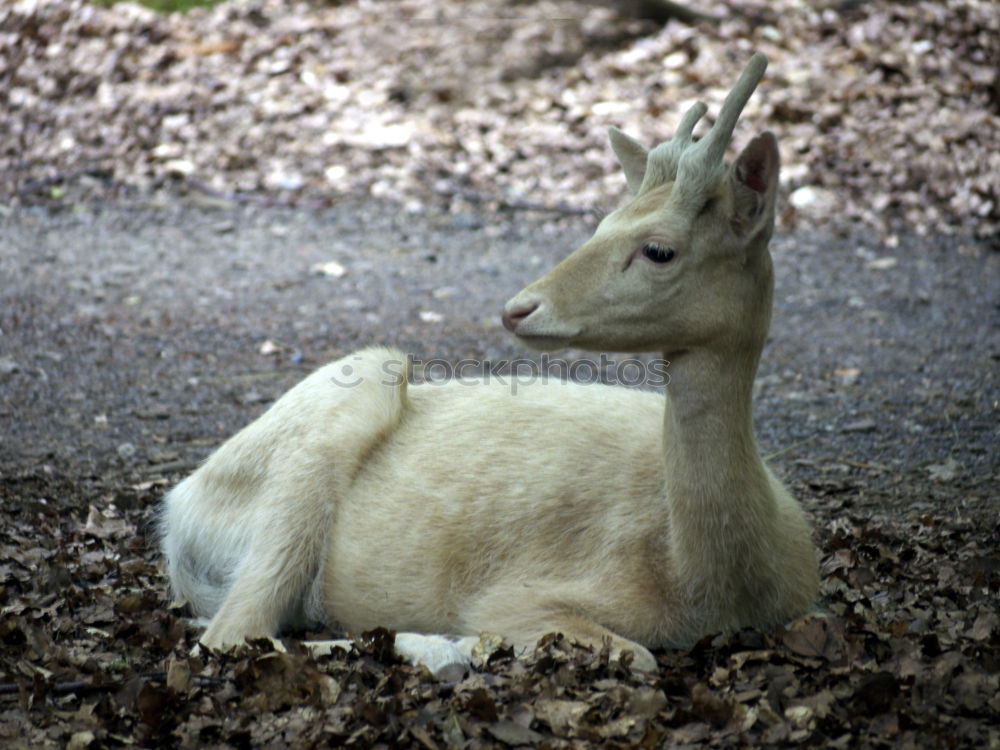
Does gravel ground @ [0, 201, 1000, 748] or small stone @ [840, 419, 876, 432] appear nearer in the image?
gravel ground @ [0, 201, 1000, 748]

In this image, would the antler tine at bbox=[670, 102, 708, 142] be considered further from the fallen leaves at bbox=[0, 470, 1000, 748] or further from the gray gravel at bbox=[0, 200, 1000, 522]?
the gray gravel at bbox=[0, 200, 1000, 522]

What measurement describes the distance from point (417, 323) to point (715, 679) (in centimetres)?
506

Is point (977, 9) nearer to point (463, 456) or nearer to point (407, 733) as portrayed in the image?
point (463, 456)

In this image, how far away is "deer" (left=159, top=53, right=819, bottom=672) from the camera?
394 cm

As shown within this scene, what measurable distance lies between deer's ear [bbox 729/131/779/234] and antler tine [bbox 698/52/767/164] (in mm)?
75

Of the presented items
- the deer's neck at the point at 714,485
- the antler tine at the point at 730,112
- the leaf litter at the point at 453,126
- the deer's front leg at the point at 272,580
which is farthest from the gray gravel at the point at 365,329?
the antler tine at the point at 730,112

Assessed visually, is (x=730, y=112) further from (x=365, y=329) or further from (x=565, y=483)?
(x=365, y=329)

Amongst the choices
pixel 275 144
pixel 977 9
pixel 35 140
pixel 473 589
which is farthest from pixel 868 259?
pixel 35 140

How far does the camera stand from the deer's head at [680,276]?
12.8 ft

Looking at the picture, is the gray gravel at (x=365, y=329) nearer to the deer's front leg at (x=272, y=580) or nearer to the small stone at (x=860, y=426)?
the small stone at (x=860, y=426)

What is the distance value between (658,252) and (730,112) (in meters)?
0.50

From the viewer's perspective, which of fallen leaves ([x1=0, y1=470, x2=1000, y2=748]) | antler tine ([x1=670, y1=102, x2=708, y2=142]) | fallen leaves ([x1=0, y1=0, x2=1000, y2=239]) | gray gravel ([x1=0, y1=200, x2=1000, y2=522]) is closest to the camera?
fallen leaves ([x1=0, y1=470, x2=1000, y2=748])

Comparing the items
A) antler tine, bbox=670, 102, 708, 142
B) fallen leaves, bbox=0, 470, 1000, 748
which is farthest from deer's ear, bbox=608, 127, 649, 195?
fallen leaves, bbox=0, 470, 1000, 748

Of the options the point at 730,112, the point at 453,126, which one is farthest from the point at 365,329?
the point at 730,112
